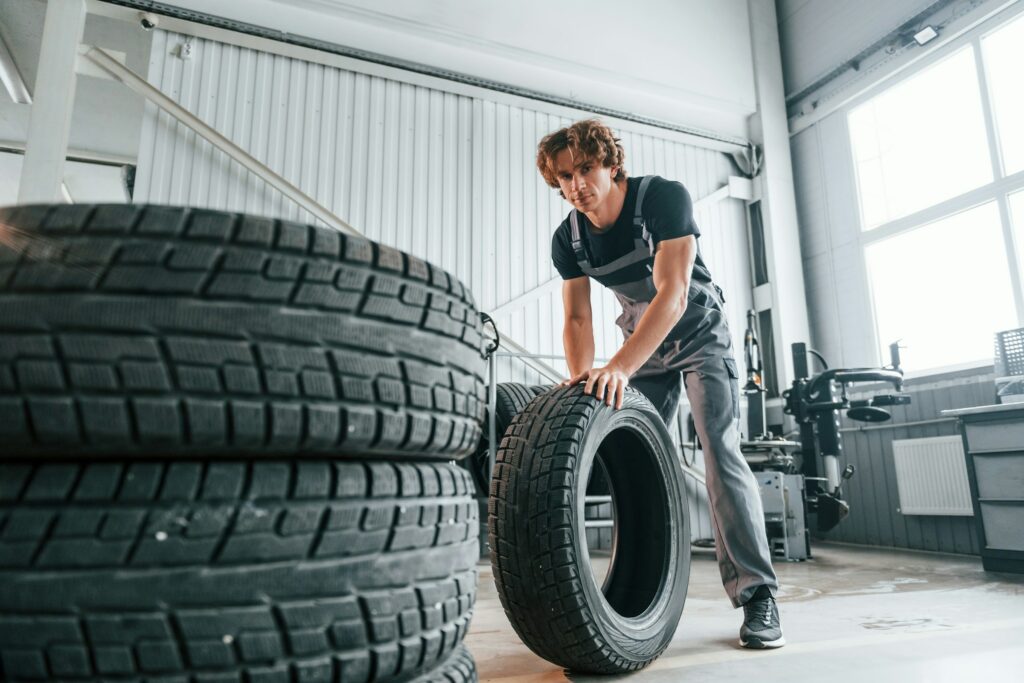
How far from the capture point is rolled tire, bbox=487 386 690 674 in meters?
1.22

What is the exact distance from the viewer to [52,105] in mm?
3666

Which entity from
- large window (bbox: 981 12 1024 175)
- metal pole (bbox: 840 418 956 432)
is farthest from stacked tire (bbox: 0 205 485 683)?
large window (bbox: 981 12 1024 175)

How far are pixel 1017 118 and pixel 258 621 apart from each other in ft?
17.4

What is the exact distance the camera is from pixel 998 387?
3277 mm

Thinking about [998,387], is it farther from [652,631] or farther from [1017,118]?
[652,631]

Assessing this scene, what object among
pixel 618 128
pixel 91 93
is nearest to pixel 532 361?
pixel 618 128

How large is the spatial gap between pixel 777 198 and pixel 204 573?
5.92 m

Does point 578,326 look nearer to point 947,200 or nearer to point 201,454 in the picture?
point 201,454

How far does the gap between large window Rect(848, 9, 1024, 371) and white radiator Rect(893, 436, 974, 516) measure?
0.59 m

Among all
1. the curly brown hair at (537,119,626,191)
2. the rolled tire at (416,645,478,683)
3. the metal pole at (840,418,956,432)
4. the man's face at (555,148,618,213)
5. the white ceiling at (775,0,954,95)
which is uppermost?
the white ceiling at (775,0,954,95)

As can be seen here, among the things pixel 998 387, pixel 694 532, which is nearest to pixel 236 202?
pixel 694 532

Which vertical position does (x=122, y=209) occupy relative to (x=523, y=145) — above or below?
below

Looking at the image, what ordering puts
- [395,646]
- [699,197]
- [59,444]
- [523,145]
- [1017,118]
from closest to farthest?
1. [59,444]
2. [395,646]
3. [1017,118]
4. [523,145]
5. [699,197]

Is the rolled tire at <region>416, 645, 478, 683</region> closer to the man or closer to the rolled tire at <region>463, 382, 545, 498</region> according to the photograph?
the man
